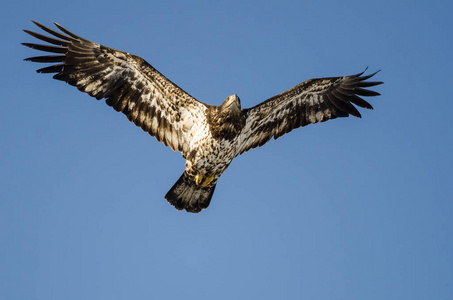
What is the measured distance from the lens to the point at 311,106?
1182cm

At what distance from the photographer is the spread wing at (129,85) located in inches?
413

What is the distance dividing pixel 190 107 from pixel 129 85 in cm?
116

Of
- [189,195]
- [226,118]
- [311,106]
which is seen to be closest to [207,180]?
[189,195]

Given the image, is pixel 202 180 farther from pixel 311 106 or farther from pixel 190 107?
pixel 311 106

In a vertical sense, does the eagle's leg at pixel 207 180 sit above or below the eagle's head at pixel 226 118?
below

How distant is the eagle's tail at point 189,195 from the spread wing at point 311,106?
1.01 m

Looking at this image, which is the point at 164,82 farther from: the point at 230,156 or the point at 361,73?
the point at 361,73

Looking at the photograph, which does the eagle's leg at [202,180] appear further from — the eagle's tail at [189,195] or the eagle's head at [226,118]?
the eagle's head at [226,118]

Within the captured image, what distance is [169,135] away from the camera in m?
11.2

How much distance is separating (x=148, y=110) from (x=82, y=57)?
1489 millimetres

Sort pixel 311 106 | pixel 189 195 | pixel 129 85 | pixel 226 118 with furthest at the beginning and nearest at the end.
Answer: pixel 311 106
pixel 189 195
pixel 129 85
pixel 226 118

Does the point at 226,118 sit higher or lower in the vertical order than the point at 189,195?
higher

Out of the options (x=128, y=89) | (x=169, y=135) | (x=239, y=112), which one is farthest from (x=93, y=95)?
(x=239, y=112)

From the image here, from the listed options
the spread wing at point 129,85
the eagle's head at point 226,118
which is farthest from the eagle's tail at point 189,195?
the eagle's head at point 226,118
